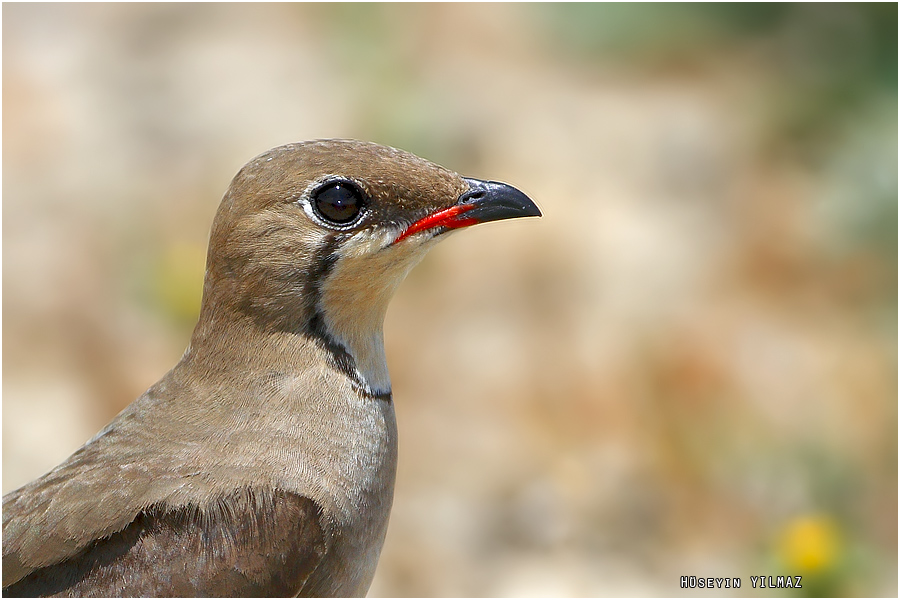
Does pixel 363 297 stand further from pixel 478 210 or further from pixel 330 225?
pixel 478 210

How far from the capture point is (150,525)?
311 cm

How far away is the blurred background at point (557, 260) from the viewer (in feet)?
21.8

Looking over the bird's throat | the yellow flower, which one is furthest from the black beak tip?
the yellow flower

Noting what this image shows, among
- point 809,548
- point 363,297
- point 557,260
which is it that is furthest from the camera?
point 557,260

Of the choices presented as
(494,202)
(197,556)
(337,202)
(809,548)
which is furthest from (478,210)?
(809,548)

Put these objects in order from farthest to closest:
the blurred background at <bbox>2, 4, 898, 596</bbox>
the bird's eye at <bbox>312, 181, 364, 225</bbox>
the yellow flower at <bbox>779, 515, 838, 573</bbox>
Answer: the blurred background at <bbox>2, 4, 898, 596</bbox> → the yellow flower at <bbox>779, 515, 838, 573</bbox> → the bird's eye at <bbox>312, 181, 364, 225</bbox>

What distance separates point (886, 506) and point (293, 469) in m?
4.80

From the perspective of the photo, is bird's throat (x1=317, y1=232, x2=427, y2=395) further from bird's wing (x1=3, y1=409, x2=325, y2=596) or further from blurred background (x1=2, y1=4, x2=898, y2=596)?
blurred background (x1=2, y1=4, x2=898, y2=596)

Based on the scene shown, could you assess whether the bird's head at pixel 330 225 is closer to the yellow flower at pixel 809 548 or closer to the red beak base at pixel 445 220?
the red beak base at pixel 445 220

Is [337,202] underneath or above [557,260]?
above

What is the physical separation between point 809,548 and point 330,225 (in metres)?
3.01

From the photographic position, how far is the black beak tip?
3363 millimetres

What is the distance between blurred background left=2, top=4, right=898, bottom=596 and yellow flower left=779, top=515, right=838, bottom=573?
2 cm

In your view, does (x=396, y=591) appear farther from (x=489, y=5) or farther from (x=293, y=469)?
(x=489, y=5)
